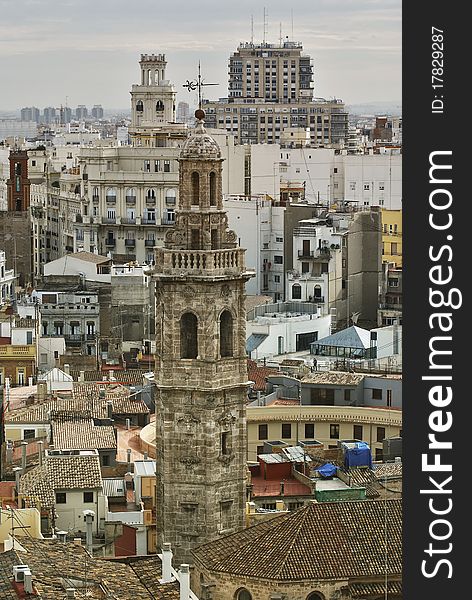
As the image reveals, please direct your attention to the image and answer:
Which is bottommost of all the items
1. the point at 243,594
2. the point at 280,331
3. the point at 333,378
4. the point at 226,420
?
the point at 243,594

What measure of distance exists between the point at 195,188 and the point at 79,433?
1340cm

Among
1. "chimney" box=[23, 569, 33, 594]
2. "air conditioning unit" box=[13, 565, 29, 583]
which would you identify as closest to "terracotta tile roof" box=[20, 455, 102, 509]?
"air conditioning unit" box=[13, 565, 29, 583]

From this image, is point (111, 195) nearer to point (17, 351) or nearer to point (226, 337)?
point (17, 351)

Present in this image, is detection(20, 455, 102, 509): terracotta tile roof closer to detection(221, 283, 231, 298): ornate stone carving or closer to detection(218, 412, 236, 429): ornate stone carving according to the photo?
detection(218, 412, 236, 429): ornate stone carving

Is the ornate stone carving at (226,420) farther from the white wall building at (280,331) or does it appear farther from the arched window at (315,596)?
the white wall building at (280,331)

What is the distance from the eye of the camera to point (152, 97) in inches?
4884

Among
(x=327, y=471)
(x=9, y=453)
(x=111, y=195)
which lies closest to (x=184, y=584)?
(x=327, y=471)

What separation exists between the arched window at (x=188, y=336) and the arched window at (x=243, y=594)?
16.6ft

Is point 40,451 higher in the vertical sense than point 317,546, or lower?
higher

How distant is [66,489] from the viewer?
153 feet

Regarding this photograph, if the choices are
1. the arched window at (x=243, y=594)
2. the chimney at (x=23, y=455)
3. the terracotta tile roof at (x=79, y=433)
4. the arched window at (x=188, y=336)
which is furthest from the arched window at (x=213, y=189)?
the terracotta tile roof at (x=79, y=433)

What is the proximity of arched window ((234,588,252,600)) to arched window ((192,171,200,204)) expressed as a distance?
25.0 feet

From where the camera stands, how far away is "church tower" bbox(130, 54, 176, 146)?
123750mm

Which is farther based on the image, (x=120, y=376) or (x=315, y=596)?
(x=120, y=376)
